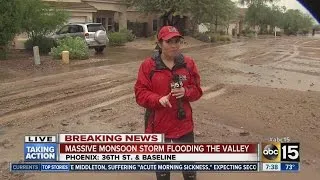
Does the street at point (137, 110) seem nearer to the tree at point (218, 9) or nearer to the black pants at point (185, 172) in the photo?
the black pants at point (185, 172)

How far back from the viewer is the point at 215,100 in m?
10.2

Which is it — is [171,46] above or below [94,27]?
below

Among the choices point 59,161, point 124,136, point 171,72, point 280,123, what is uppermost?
point 171,72

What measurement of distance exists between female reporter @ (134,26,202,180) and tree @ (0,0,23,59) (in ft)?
50.7

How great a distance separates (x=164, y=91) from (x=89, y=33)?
847 inches

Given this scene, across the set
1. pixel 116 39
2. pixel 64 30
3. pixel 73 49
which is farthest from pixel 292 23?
pixel 73 49

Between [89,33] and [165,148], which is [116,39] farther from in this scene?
[165,148]

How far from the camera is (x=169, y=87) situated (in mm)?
3895

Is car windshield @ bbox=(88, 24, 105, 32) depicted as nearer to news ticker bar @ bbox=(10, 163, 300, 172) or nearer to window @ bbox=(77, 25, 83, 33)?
window @ bbox=(77, 25, 83, 33)

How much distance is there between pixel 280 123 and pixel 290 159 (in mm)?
3917

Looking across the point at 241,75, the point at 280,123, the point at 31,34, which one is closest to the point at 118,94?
the point at 280,123

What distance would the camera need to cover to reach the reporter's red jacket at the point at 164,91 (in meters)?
3.88

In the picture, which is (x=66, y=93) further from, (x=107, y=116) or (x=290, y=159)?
(x=290, y=159)

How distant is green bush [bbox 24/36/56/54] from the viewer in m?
22.9
